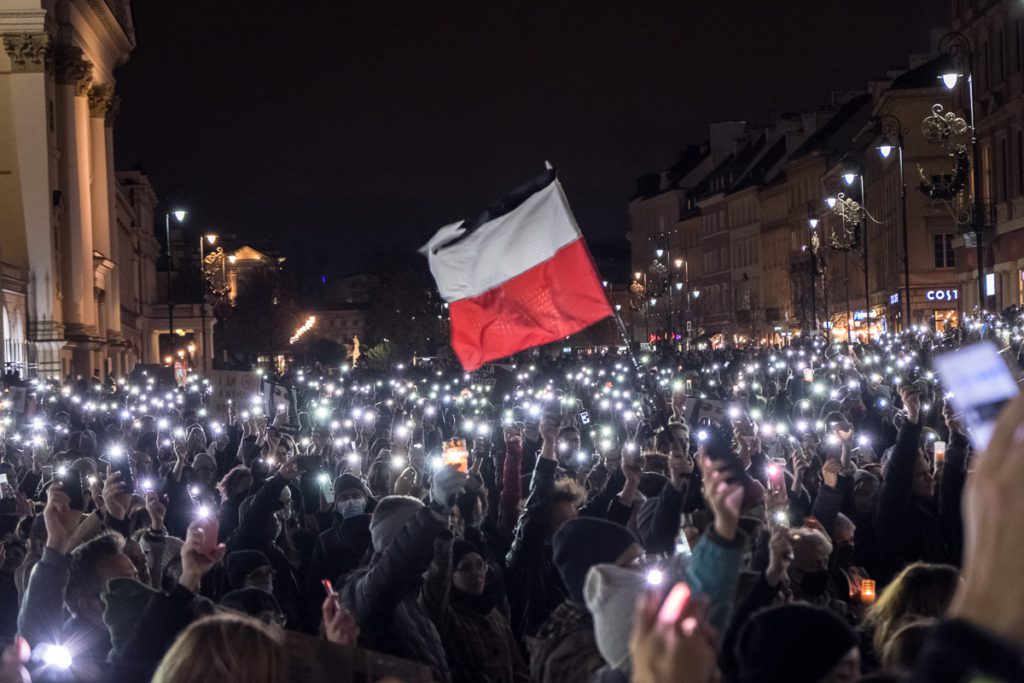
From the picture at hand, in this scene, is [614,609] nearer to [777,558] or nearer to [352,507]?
[777,558]

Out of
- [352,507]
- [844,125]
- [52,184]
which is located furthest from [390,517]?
[844,125]

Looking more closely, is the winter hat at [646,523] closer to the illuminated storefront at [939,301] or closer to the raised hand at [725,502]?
the raised hand at [725,502]

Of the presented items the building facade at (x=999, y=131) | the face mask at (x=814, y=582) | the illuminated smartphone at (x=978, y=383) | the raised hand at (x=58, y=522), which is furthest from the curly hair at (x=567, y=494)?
the building facade at (x=999, y=131)

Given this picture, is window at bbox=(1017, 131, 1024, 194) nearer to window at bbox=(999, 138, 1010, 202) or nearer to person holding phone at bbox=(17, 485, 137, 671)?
window at bbox=(999, 138, 1010, 202)

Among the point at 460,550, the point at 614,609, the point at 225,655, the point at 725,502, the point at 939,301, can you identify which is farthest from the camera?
the point at 939,301

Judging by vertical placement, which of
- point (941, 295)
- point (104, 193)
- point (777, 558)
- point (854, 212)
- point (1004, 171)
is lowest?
point (777, 558)

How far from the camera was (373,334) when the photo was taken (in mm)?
123562

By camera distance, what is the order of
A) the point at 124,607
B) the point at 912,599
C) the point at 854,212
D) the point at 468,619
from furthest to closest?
the point at 854,212
the point at 468,619
the point at 124,607
the point at 912,599

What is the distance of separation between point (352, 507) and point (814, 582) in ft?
11.9

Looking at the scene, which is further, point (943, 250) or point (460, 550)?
point (943, 250)

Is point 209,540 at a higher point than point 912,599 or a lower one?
higher

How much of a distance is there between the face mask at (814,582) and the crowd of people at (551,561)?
0.01 m

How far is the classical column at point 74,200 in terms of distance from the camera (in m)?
60.7

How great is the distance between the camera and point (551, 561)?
862 cm
